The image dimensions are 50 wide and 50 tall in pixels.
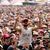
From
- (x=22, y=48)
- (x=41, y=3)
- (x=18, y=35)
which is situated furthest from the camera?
(x=41, y=3)

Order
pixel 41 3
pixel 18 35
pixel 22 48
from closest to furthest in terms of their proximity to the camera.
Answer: pixel 22 48, pixel 18 35, pixel 41 3

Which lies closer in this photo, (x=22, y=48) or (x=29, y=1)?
(x=22, y=48)

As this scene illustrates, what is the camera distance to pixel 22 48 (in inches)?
218

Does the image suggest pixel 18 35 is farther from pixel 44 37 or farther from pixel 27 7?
pixel 27 7

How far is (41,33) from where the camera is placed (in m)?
6.22

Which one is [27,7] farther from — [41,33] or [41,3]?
[41,33]

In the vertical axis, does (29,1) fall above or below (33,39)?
below

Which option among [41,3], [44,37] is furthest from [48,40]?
[41,3]

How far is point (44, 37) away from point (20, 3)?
794 centimetres

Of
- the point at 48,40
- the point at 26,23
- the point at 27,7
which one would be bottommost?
the point at 27,7

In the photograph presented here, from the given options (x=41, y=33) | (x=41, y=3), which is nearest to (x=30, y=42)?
(x=41, y=33)

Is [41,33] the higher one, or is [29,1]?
[41,33]

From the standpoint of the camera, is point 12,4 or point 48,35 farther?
point 12,4

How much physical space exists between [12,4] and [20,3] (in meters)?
0.42
